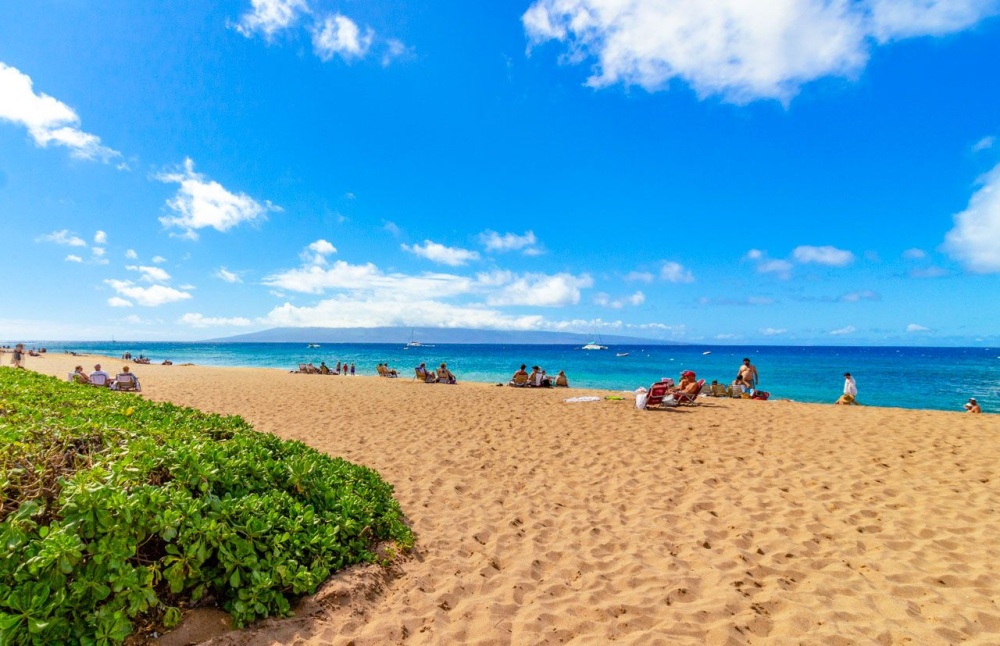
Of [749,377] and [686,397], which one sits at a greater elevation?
[749,377]

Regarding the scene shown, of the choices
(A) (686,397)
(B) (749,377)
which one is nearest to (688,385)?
(A) (686,397)

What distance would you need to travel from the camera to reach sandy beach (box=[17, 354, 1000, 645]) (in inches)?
134

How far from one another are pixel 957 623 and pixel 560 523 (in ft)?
10.8

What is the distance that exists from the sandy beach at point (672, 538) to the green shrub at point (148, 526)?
0.89ft

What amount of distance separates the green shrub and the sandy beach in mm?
271

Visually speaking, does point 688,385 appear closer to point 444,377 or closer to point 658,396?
point 658,396

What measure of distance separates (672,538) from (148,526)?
465cm

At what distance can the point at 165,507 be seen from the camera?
2.99m

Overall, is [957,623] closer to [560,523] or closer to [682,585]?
[682,585]

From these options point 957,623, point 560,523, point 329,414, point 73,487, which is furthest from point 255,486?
point 329,414

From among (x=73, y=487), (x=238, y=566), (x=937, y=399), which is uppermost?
(x=73, y=487)

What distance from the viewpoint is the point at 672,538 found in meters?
5.00

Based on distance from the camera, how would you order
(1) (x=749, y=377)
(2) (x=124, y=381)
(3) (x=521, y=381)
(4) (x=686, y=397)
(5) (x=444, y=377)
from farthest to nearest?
(5) (x=444, y=377) → (3) (x=521, y=381) → (1) (x=749, y=377) → (2) (x=124, y=381) → (4) (x=686, y=397)

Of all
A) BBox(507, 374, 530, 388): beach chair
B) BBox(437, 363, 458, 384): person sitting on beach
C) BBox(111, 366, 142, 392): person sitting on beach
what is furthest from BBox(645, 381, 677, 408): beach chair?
BBox(111, 366, 142, 392): person sitting on beach
